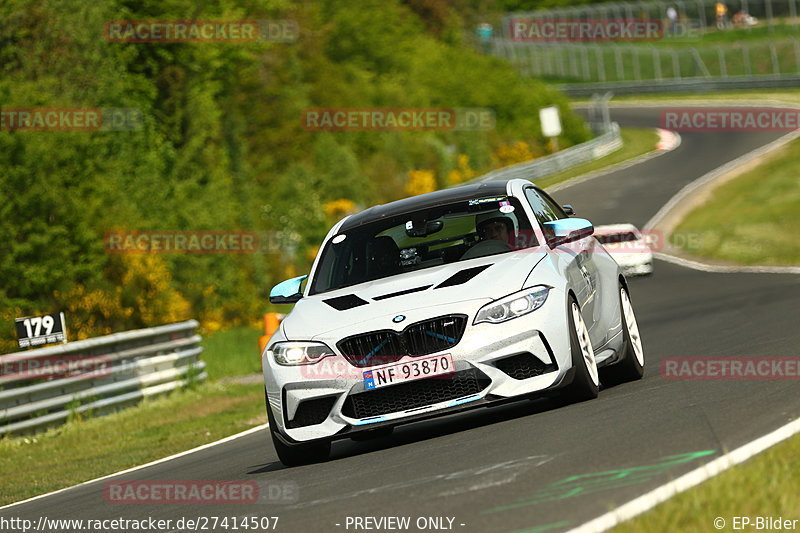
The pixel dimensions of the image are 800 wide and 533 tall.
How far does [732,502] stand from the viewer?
18.4ft

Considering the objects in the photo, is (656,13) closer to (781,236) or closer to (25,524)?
(781,236)

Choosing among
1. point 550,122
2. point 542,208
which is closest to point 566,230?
point 542,208

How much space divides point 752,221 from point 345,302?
32.5 metres

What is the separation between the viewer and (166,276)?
3431cm

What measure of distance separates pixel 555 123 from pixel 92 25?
136 ft

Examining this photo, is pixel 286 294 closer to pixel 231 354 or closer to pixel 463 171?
pixel 231 354

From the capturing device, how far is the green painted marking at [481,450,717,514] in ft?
20.6

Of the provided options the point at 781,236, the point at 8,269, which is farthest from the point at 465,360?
the point at 781,236

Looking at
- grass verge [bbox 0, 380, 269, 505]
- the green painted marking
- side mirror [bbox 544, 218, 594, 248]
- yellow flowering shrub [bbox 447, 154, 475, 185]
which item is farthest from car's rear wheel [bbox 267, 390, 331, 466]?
yellow flowering shrub [bbox 447, 154, 475, 185]

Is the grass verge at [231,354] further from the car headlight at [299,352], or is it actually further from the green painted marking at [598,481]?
the green painted marking at [598,481]

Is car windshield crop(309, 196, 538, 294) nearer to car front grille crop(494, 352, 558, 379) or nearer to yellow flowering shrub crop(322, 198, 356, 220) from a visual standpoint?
car front grille crop(494, 352, 558, 379)

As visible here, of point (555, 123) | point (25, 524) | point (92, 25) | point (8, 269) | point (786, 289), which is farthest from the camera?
point (555, 123)

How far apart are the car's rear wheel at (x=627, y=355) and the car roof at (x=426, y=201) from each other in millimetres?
1422

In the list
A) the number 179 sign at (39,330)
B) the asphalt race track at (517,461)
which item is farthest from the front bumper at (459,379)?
the number 179 sign at (39,330)
